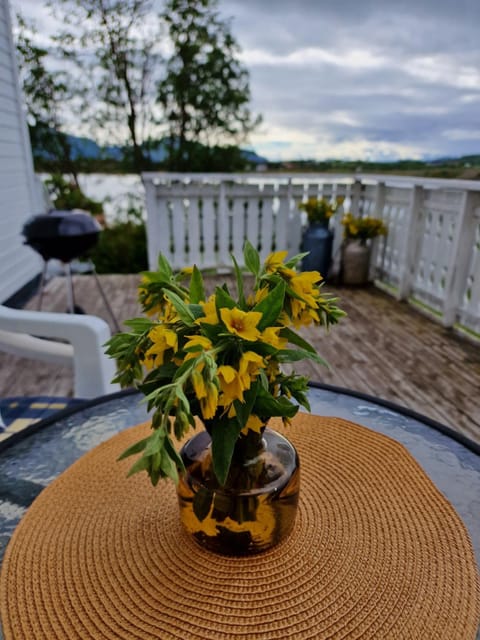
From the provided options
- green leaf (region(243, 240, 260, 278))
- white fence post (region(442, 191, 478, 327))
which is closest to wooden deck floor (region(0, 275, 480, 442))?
white fence post (region(442, 191, 478, 327))

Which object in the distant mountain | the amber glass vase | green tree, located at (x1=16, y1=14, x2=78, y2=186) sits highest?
green tree, located at (x1=16, y1=14, x2=78, y2=186)

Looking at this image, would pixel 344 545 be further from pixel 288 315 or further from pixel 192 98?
pixel 192 98

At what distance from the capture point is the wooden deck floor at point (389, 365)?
231 centimetres

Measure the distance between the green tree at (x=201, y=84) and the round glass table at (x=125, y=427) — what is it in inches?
293

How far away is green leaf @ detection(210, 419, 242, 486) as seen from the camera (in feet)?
1.56

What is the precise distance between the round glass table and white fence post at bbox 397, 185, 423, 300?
310 centimetres

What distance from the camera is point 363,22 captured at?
5.49 meters

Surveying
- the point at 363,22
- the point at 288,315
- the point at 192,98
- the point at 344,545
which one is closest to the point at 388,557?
the point at 344,545

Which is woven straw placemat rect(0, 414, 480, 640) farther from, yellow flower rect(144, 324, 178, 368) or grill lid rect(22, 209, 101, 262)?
grill lid rect(22, 209, 101, 262)

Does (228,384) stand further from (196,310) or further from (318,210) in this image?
(318,210)

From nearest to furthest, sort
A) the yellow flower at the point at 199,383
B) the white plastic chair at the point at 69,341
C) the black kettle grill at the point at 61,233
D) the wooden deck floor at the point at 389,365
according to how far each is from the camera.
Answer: the yellow flower at the point at 199,383 < the white plastic chair at the point at 69,341 < the wooden deck floor at the point at 389,365 < the black kettle grill at the point at 61,233

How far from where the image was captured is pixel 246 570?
583mm

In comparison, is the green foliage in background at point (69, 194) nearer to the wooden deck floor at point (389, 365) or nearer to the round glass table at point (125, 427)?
the wooden deck floor at point (389, 365)

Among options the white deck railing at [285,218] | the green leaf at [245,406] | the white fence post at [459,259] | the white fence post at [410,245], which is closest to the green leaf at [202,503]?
the green leaf at [245,406]
